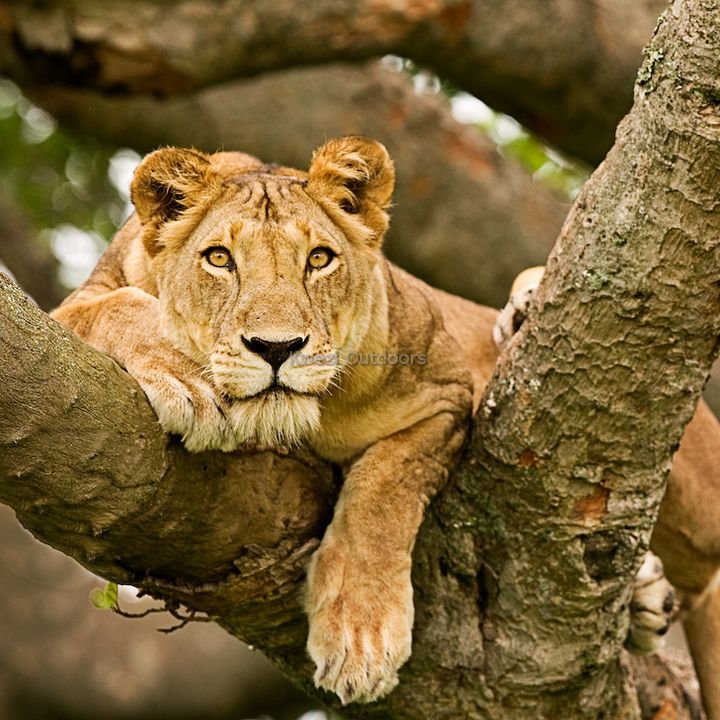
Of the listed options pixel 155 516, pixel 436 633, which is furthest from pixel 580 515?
pixel 155 516

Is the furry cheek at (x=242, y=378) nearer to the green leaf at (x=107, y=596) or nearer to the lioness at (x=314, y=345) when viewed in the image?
the lioness at (x=314, y=345)

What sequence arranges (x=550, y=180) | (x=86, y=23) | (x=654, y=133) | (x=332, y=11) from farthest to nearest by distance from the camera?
1. (x=550, y=180)
2. (x=332, y=11)
3. (x=86, y=23)
4. (x=654, y=133)

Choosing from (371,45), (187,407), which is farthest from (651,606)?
(371,45)

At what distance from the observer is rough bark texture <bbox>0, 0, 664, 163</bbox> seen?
551cm

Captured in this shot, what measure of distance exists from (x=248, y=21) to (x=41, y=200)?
356 cm

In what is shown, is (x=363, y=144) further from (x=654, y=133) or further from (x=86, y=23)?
(x=86, y=23)

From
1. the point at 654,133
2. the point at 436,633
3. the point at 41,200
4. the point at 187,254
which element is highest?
the point at 654,133

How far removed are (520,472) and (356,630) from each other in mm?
661

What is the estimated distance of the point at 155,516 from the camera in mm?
3236

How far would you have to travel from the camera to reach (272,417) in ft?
10.9

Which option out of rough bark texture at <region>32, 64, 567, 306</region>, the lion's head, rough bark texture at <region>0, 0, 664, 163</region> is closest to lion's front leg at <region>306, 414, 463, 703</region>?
the lion's head

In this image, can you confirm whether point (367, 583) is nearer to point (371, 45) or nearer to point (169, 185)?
point (169, 185)

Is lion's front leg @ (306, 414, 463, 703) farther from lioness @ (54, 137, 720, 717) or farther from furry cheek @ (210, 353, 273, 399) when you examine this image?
furry cheek @ (210, 353, 273, 399)

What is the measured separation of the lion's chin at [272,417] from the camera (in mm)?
3285
